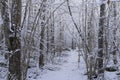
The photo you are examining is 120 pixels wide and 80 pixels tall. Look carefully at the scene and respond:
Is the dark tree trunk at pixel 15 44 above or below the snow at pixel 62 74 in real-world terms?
above

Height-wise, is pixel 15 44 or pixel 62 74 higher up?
pixel 15 44

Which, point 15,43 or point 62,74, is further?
point 62,74

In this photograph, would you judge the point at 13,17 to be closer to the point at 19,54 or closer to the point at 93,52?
the point at 19,54

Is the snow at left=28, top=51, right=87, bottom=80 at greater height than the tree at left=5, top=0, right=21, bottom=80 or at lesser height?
lesser

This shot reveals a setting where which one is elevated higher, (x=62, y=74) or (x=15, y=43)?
(x=15, y=43)

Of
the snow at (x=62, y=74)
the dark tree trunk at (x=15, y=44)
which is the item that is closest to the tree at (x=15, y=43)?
the dark tree trunk at (x=15, y=44)

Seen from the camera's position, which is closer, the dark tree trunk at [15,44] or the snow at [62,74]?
the dark tree trunk at [15,44]

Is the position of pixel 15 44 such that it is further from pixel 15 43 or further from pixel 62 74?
pixel 62 74

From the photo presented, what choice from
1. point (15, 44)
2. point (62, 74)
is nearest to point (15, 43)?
point (15, 44)

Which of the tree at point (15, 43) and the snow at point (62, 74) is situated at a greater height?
the tree at point (15, 43)

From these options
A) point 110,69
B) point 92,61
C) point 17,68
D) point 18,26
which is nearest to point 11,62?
→ point 17,68

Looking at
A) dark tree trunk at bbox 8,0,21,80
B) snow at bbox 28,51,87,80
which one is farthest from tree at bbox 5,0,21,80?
snow at bbox 28,51,87,80

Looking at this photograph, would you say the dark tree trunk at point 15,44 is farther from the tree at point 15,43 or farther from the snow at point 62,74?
the snow at point 62,74

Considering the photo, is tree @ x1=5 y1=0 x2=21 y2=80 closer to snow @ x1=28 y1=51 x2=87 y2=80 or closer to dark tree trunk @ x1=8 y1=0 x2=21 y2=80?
dark tree trunk @ x1=8 y1=0 x2=21 y2=80
